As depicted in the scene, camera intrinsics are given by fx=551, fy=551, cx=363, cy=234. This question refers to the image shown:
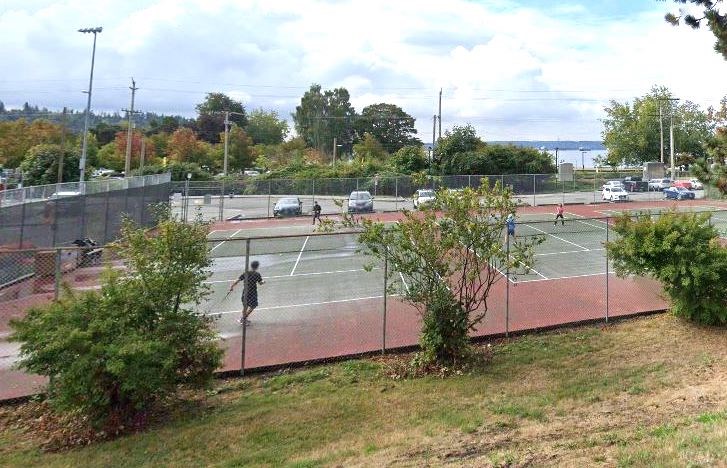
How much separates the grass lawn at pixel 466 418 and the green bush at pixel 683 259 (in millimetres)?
1187

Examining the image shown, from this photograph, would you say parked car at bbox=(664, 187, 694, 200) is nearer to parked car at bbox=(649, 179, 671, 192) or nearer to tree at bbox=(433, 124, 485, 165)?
parked car at bbox=(649, 179, 671, 192)

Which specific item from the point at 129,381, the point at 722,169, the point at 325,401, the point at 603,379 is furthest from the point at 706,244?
the point at 129,381

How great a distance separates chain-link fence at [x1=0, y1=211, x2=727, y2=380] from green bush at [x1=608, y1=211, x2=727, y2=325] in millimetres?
801

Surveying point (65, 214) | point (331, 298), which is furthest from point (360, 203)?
point (331, 298)

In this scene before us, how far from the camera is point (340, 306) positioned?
471 inches

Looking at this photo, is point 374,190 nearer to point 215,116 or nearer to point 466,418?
point 466,418

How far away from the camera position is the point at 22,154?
62906mm

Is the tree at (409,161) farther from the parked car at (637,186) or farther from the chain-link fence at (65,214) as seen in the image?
the chain-link fence at (65,214)

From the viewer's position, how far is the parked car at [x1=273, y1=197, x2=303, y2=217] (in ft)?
118

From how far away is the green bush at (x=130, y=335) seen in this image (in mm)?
6359

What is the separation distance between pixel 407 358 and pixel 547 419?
10.5ft

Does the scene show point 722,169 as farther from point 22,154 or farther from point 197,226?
point 22,154

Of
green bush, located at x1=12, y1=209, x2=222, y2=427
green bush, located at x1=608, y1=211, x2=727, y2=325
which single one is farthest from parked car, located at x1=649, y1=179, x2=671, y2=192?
green bush, located at x1=12, y1=209, x2=222, y2=427

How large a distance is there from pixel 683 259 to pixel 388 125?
334 feet
